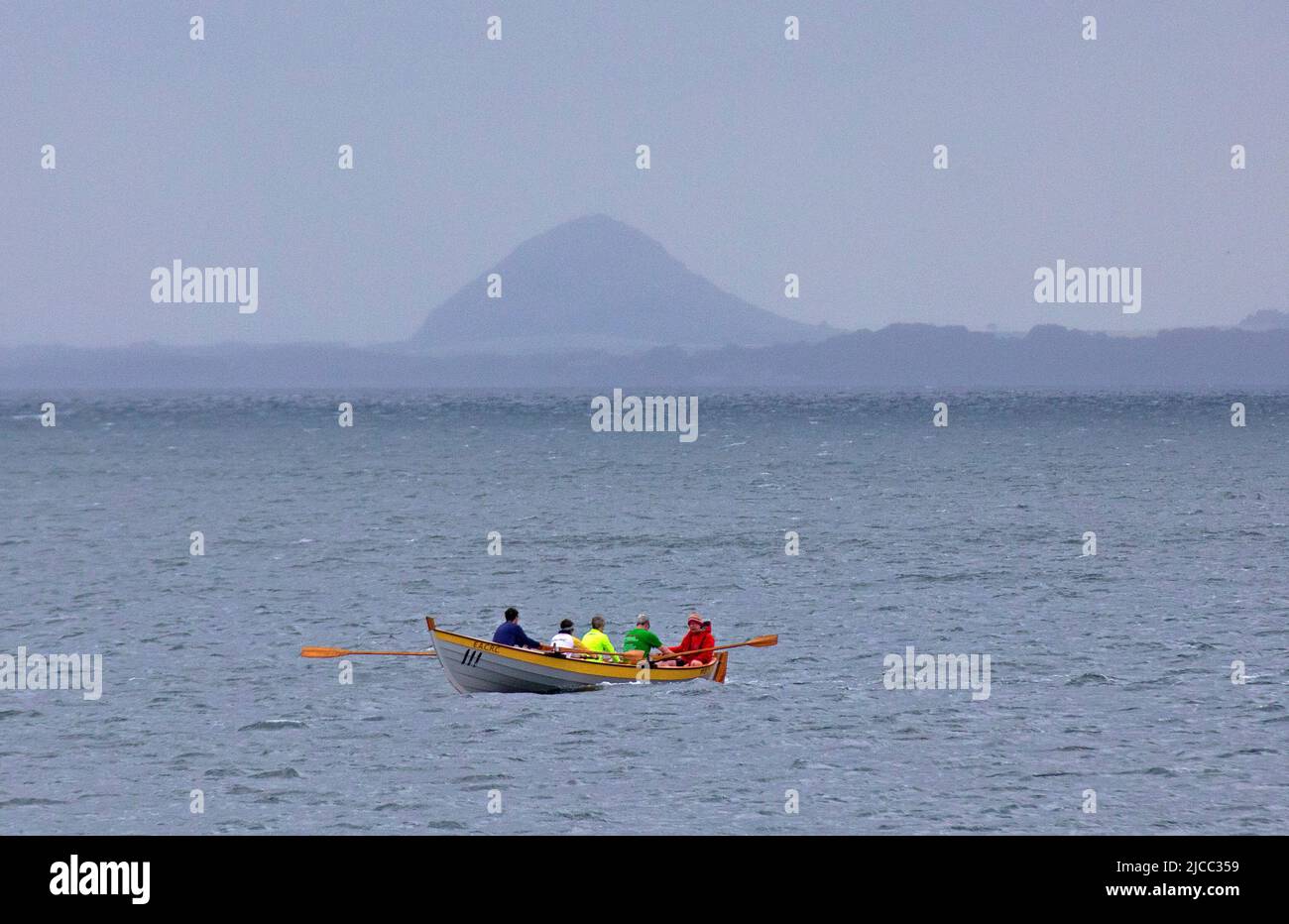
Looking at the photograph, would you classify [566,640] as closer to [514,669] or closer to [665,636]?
[514,669]

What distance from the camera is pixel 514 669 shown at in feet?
109

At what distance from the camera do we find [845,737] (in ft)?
100

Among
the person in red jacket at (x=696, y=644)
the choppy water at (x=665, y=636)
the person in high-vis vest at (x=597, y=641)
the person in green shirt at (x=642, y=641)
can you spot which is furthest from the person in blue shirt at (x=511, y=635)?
the person in red jacket at (x=696, y=644)

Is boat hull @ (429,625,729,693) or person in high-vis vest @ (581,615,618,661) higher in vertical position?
person in high-vis vest @ (581,615,618,661)

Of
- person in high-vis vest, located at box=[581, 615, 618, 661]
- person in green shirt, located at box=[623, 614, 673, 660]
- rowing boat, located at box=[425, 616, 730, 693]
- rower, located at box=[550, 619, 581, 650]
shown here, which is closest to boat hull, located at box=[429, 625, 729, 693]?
rowing boat, located at box=[425, 616, 730, 693]

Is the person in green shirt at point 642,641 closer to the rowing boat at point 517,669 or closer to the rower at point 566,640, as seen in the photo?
the rowing boat at point 517,669

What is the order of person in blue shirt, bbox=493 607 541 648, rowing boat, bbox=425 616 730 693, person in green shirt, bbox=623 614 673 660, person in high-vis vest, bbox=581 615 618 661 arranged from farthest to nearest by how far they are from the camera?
person in green shirt, bbox=623 614 673 660
person in high-vis vest, bbox=581 615 618 661
person in blue shirt, bbox=493 607 541 648
rowing boat, bbox=425 616 730 693

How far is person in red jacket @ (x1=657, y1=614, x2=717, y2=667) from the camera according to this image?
35031mm

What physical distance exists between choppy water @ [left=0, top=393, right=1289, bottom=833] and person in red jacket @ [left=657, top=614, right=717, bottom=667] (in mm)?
617

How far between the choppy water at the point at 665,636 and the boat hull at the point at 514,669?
44cm

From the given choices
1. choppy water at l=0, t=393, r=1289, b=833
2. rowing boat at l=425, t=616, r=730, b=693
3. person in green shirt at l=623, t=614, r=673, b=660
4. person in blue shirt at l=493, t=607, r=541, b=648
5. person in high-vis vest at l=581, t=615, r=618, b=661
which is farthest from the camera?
person in green shirt at l=623, t=614, r=673, b=660

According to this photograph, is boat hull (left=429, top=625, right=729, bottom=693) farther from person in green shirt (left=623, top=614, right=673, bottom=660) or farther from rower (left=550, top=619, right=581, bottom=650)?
person in green shirt (left=623, top=614, right=673, bottom=660)

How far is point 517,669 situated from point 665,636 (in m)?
10.1
